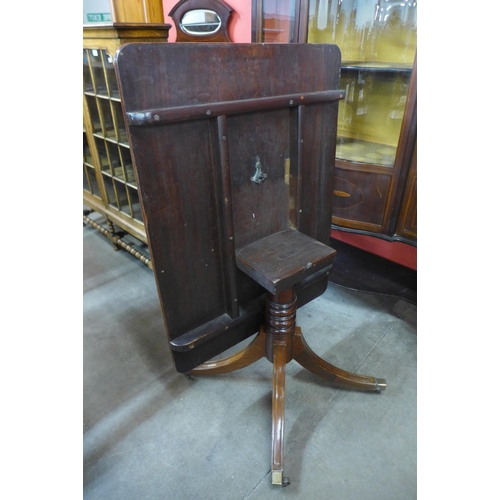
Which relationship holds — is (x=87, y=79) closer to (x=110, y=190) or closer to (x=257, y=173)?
(x=110, y=190)

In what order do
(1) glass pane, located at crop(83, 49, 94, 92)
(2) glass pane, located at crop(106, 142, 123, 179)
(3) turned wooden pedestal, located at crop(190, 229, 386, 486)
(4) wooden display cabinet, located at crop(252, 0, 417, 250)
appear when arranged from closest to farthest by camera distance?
(3) turned wooden pedestal, located at crop(190, 229, 386, 486)
(4) wooden display cabinet, located at crop(252, 0, 417, 250)
(1) glass pane, located at crop(83, 49, 94, 92)
(2) glass pane, located at crop(106, 142, 123, 179)

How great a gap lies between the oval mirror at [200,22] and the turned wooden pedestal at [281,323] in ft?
5.70

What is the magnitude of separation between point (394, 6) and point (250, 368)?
1595mm

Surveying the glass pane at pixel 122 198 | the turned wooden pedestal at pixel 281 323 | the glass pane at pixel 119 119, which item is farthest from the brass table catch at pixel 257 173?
the glass pane at pixel 122 198

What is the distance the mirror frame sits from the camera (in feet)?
7.01

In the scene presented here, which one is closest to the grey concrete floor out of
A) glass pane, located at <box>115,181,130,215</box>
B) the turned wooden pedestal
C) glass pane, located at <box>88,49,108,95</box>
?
the turned wooden pedestal

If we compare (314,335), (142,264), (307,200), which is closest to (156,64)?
(307,200)

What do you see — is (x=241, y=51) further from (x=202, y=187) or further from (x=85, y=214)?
(x=85, y=214)

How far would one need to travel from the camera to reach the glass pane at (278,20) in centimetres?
158

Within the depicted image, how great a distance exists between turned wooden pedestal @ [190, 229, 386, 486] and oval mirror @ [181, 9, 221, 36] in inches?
68.4

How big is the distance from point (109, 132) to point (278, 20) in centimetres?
106

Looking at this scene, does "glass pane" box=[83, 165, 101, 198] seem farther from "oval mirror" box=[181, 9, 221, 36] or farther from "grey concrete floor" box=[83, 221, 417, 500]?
"oval mirror" box=[181, 9, 221, 36]

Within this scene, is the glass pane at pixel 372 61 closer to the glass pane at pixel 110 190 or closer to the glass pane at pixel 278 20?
the glass pane at pixel 278 20

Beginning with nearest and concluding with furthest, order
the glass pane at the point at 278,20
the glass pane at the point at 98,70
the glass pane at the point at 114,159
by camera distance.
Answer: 1. the glass pane at the point at 278,20
2. the glass pane at the point at 98,70
3. the glass pane at the point at 114,159
